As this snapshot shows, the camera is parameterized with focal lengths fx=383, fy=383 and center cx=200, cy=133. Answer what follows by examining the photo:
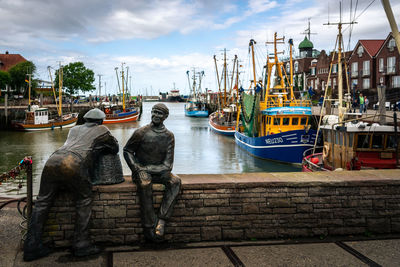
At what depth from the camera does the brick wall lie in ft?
17.0

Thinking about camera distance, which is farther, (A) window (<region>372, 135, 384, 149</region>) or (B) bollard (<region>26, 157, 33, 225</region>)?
(A) window (<region>372, 135, 384, 149</region>)

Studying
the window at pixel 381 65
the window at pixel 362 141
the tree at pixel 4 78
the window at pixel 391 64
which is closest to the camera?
the window at pixel 362 141

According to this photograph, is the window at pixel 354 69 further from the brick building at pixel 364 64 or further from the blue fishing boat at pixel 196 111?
the blue fishing boat at pixel 196 111

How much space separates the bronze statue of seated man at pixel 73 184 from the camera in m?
4.72

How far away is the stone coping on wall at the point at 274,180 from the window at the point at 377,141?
7.25m

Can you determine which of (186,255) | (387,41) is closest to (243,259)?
(186,255)

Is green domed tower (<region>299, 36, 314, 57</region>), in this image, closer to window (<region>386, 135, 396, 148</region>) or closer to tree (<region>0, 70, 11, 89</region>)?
tree (<region>0, 70, 11, 89</region>)

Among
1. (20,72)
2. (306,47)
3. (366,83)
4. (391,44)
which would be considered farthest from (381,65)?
(20,72)

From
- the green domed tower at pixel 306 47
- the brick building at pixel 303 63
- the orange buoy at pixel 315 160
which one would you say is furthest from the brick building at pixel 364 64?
the orange buoy at pixel 315 160

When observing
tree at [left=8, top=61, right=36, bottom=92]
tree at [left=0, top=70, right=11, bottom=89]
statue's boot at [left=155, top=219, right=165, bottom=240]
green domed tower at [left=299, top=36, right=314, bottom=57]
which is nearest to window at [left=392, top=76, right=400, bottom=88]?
green domed tower at [left=299, top=36, right=314, bottom=57]

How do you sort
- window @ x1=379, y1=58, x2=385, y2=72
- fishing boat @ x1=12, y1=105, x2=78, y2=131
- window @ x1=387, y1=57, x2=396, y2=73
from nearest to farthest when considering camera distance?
window @ x1=387, y1=57, x2=396, y2=73 < fishing boat @ x1=12, y1=105, x2=78, y2=131 < window @ x1=379, y1=58, x2=385, y2=72

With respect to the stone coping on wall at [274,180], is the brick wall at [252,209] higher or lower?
lower

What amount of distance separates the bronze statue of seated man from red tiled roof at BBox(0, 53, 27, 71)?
282ft

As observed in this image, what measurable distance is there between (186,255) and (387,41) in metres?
52.1
